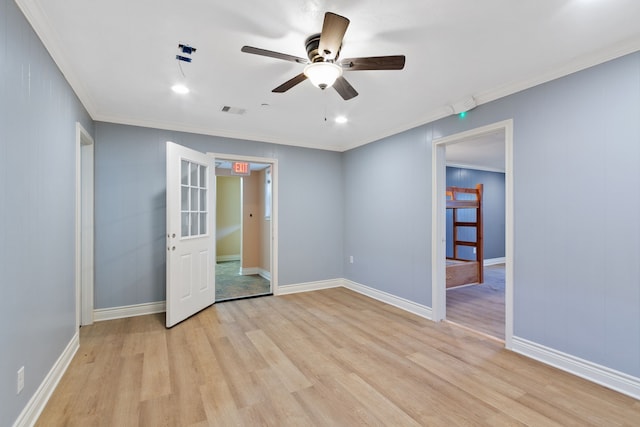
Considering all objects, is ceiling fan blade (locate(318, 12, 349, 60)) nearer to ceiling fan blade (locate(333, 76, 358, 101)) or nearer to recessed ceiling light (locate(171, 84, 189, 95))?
ceiling fan blade (locate(333, 76, 358, 101))

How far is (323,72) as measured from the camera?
198 cm

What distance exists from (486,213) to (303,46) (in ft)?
22.8

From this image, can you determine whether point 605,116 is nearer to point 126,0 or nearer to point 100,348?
point 126,0

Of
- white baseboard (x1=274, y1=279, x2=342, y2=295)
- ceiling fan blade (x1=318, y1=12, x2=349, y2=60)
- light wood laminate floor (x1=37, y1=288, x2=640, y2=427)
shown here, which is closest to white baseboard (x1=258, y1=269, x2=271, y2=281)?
white baseboard (x1=274, y1=279, x2=342, y2=295)

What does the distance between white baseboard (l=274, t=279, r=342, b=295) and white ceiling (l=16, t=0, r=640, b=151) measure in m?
2.76

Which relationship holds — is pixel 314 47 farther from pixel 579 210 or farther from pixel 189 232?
pixel 189 232

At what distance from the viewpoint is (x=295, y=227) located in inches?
195

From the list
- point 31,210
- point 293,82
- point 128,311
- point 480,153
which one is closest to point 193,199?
point 128,311

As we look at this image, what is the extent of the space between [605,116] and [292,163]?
3707 millimetres

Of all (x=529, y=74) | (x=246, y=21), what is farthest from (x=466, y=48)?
(x=246, y=21)

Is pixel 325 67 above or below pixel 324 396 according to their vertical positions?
above

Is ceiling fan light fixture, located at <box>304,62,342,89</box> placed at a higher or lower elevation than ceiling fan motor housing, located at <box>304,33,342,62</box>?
lower

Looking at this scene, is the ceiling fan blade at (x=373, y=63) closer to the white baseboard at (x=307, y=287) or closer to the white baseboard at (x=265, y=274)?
the white baseboard at (x=307, y=287)

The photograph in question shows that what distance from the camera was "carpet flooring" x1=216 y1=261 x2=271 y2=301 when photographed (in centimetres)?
480
